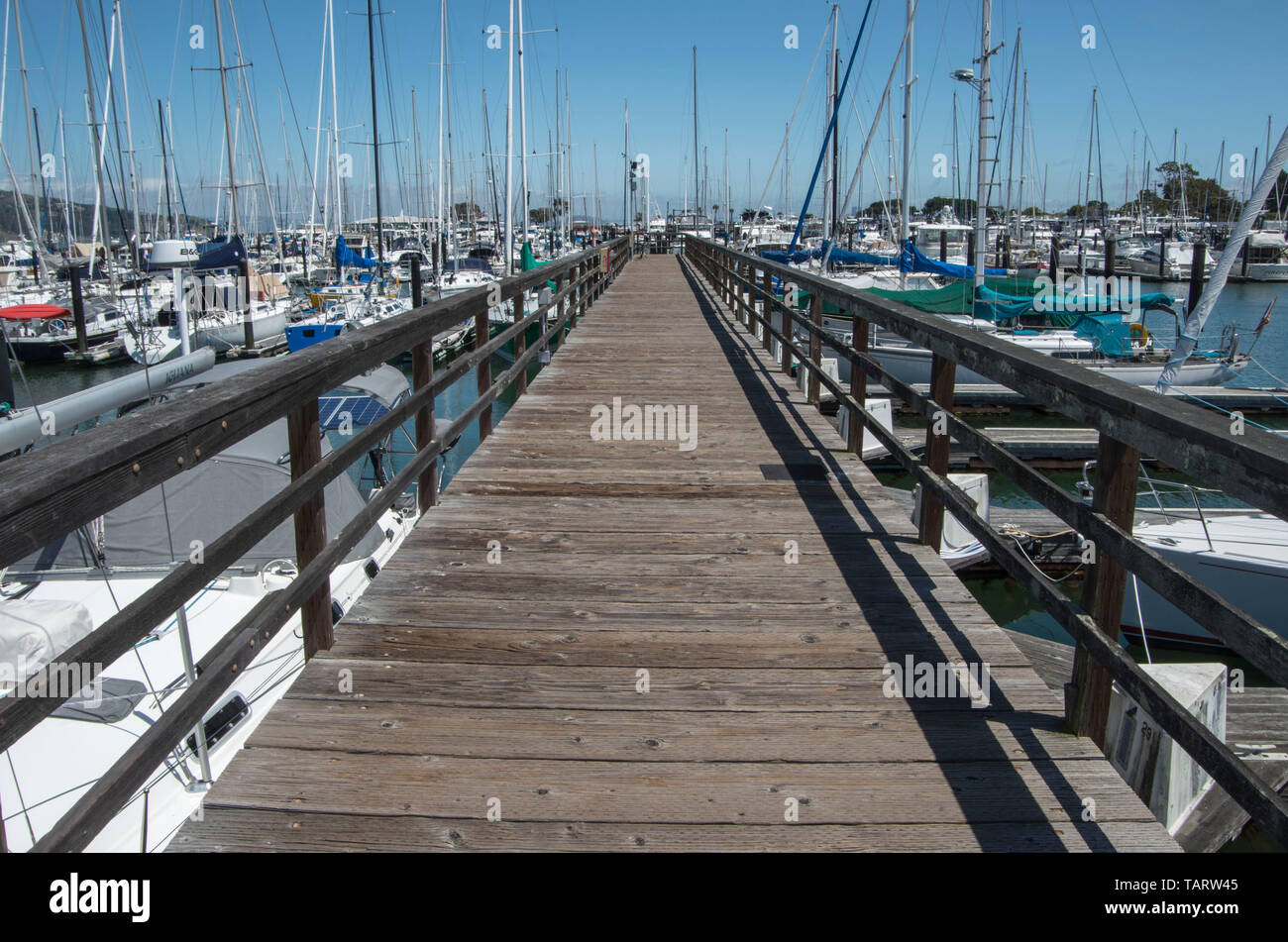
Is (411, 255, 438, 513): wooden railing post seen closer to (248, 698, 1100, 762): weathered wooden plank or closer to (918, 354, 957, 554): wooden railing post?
(248, 698, 1100, 762): weathered wooden plank

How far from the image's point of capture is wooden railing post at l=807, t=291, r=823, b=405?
731 cm

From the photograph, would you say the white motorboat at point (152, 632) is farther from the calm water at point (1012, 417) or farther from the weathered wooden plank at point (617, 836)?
the calm water at point (1012, 417)

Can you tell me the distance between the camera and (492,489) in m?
5.69

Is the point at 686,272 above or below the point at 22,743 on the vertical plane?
above

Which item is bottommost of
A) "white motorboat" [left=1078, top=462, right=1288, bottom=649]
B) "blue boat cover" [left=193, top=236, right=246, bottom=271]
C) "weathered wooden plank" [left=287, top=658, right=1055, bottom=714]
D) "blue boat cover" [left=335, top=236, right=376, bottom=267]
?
"white motorboat" [left=1078, top=462, right=1288, bottom=649]

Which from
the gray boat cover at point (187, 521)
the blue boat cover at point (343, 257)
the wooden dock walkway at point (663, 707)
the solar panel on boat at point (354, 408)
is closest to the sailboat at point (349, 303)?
the blue boat cover at point (343, 257)

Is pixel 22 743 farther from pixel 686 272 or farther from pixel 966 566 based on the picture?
pixel 686 272

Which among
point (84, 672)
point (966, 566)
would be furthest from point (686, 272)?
point (84, 672)

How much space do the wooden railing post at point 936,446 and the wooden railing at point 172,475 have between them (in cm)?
240

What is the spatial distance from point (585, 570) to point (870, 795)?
6.54 feet

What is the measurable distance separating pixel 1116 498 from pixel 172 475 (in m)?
2.43

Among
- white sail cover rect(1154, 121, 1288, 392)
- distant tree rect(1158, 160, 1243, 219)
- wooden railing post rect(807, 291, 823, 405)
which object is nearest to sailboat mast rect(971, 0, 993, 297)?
white sail cover rect(1154, 121, 1288, 392)

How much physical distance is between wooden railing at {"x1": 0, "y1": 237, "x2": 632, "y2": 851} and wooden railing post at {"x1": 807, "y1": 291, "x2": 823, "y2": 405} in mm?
3695

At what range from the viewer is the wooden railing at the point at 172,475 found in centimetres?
171
